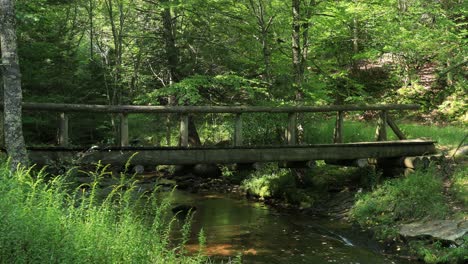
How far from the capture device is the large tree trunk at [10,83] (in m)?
7.41

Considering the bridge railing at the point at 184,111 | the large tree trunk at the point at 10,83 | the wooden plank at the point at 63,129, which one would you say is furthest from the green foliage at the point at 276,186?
the large tree trunk at the point at 10,83

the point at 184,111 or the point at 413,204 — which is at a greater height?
the point at 184,111

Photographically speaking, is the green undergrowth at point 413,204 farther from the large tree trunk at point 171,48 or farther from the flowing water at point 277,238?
the large tree trunk at point 171,48

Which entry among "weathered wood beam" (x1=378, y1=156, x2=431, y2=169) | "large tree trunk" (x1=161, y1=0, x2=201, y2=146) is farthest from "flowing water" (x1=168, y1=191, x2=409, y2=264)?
"large tree trunk" (x1=161, y1=0, x2=201, y2=146)

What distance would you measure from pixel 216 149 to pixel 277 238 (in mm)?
2428

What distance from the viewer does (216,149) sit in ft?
32.4

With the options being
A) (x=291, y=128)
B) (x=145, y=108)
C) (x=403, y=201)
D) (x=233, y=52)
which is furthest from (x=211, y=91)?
(x=403, y=201)

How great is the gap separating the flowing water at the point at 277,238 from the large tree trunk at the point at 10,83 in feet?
13.0

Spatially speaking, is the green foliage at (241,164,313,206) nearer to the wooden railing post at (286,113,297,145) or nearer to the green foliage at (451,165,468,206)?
the wooden railing post at (286,113,297,145)

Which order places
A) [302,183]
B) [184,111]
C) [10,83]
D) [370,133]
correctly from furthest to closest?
1. [370,133]
2. [302,183]
3. [184,111]
4. [10,83]

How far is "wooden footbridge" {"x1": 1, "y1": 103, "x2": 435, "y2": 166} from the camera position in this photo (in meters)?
8.70

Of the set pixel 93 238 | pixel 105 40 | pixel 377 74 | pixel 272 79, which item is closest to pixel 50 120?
pixel 105 40

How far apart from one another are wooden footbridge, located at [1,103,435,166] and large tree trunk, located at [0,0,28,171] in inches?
28.9

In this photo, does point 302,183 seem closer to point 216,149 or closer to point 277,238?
point 277,238
